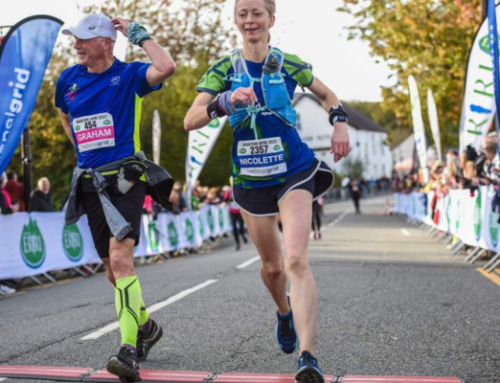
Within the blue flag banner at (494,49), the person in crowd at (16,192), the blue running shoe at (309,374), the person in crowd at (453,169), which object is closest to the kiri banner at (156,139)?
the person in crowd at (16,192)

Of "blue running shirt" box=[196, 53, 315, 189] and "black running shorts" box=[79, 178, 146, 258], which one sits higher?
"blue running shirt" box=[196, 53, 315, 189]

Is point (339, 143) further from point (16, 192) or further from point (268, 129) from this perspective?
point (16, 192)

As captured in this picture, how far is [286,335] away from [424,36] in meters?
22.5

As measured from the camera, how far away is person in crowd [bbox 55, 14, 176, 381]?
16.8 feet

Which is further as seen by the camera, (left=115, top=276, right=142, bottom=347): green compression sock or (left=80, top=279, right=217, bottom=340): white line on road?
(left=80, top=279, right=217, bottom=340): white line on road

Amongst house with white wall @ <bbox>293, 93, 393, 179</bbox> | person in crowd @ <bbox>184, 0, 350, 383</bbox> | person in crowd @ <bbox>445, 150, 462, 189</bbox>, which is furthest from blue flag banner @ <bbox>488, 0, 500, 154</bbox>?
house with white wall @ <bbox>293, 93, 393, 179</bbox>

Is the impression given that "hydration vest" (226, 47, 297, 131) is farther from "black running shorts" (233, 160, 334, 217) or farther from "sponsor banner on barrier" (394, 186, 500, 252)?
"sponsor banner on barrier" (394, 186, 500, 252)

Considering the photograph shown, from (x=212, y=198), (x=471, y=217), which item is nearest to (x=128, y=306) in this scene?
(x=471, y=217)

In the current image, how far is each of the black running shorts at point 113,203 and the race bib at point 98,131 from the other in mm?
232

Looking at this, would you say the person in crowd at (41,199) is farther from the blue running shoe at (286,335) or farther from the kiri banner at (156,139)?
the blue running shoe at (286,335)

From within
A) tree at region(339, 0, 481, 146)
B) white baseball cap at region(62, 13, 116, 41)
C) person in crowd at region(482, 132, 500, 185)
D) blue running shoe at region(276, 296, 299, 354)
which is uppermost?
tree at region(339, 0, 481, 146)

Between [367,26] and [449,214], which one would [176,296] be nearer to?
[449,214]

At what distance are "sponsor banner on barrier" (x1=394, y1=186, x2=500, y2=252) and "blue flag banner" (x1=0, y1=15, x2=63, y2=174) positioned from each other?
673 centimetres

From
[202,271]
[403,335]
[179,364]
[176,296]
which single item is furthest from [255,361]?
[202,271]
